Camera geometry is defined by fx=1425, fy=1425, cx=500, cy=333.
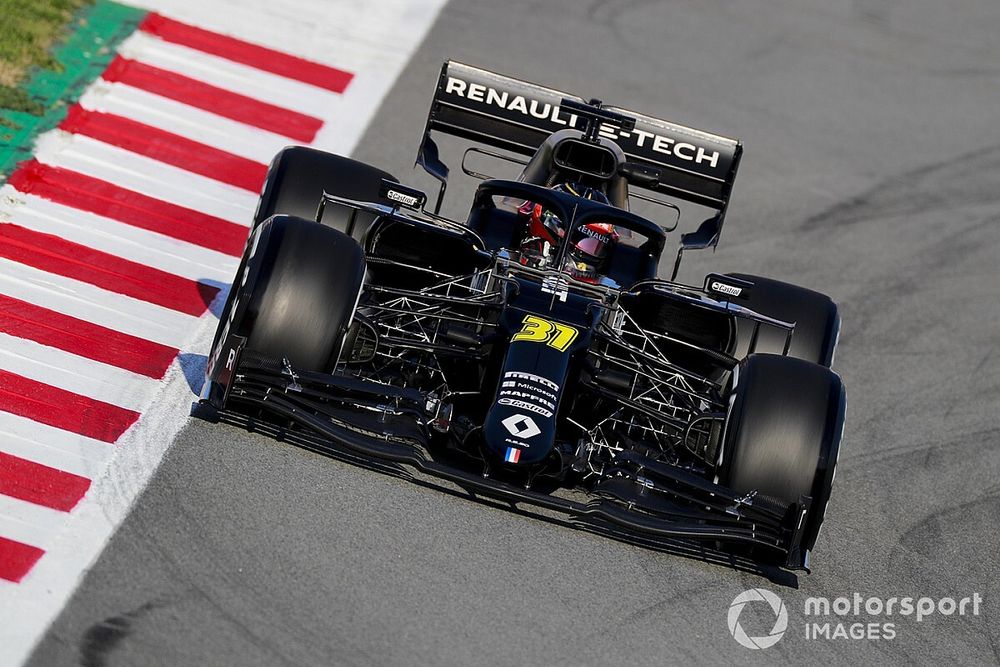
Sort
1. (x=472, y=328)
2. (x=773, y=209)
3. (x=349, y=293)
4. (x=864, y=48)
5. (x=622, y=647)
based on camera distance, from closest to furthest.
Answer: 1. (x=622, y=647)
2. (x=349, y=293)
3. (x=472, y=328)
4. (x=773, y=209)
5. (x=864, y=48)

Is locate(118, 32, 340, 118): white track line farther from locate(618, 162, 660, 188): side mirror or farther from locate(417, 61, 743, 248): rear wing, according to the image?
locate(618, 162, 660, 188): side mirror

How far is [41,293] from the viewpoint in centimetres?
977

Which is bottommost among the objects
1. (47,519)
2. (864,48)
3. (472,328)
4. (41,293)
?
(47,519)

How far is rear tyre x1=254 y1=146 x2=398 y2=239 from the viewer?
9.57 metres

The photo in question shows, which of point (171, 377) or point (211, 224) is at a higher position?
point (211, 224)

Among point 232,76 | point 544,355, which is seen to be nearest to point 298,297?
point 544,355

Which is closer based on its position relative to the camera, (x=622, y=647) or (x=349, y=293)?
(x=622, y=647)

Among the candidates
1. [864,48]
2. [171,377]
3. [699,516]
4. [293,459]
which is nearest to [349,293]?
[293,459]

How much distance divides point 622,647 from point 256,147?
6994 millimetres

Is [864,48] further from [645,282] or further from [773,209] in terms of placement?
[645,282]

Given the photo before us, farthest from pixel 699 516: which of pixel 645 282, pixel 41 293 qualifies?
pixel 41 293

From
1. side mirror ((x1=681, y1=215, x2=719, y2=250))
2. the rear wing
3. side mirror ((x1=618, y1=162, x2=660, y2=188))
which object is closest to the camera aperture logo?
side mirror ((x1=681, y1=215, x2=719, y2=250))

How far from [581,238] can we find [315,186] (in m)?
1.85

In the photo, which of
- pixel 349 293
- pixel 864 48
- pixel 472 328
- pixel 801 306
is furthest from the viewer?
pixel 864 48
